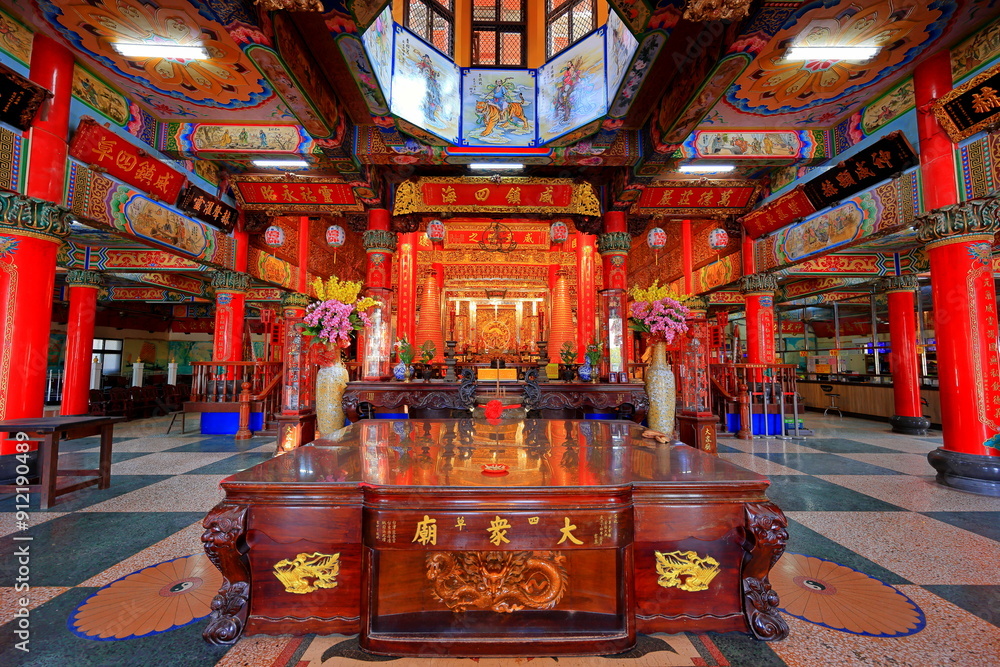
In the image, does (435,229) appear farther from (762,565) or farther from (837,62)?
(762,565)

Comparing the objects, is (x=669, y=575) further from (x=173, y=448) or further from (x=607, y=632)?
(x=173, y=448)

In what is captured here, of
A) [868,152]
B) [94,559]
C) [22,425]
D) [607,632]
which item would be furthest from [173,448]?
[868,152]

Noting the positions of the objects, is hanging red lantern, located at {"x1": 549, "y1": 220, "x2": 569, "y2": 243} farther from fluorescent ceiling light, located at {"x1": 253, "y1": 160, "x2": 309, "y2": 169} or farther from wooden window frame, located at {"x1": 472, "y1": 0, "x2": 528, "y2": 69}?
fluorescent ceiling light, located at {"x1": 253, "y1": 160, "x2": 309, "y2": 169}

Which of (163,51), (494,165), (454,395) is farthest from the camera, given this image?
(494,165)

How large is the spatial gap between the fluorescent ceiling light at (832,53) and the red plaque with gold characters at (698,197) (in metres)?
2.85

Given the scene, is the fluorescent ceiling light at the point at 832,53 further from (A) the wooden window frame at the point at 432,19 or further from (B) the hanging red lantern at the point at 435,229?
(B) the hanging red lantern at the point at 435,229

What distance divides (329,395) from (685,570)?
3.54 meters

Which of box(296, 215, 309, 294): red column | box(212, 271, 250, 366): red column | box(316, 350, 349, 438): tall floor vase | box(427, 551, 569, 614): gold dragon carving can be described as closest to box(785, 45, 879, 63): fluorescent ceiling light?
Result: box(427, 551, 569, 614): gold dragon carving

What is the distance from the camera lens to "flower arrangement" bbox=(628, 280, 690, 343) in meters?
4.25

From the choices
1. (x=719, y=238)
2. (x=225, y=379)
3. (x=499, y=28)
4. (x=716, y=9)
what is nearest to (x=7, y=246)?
(x=225, y=379)

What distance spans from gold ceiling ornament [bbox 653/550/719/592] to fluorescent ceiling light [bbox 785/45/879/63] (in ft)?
17.1

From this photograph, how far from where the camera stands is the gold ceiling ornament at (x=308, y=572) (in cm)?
151

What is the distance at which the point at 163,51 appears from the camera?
4348 mm

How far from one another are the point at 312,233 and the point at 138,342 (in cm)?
875
